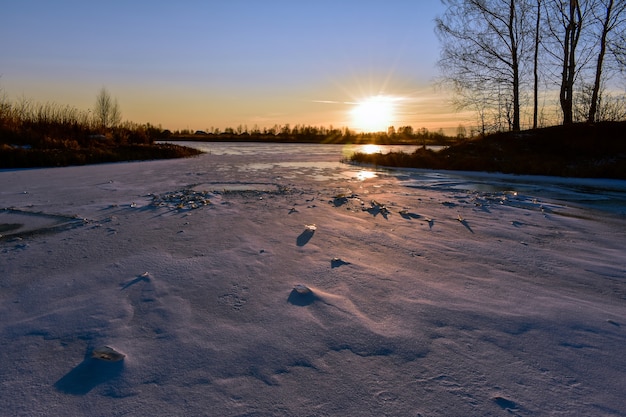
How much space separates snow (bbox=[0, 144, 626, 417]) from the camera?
4.06ft

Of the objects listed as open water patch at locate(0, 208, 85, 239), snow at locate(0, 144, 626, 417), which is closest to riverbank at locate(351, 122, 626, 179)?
snow at locate(0, 144, 626, 417)

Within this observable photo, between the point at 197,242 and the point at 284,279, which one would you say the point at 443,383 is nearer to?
the point at 284,279

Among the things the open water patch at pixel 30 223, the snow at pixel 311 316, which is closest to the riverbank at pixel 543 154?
the snow at pixel 311 316

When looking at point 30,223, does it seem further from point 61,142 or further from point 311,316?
point 61,142

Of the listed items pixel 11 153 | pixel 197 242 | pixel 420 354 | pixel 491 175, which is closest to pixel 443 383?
pixel 420 354

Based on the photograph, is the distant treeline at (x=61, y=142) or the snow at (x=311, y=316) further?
the distant treeline at (x=61, y=142)

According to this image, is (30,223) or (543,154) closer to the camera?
(30,223)

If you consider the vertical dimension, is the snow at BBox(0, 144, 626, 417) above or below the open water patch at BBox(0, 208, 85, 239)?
below

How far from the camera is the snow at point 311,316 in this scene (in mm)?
1237

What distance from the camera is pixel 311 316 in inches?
70.6

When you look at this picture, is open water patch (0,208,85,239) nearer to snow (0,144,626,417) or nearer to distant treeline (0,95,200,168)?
snow (0,144,626,417)

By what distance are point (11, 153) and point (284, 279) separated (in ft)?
36.8

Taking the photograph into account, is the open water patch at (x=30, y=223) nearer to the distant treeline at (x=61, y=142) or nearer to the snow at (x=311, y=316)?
the snow at (x=311, y=316)

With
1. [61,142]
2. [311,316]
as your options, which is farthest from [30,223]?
[61,142]
